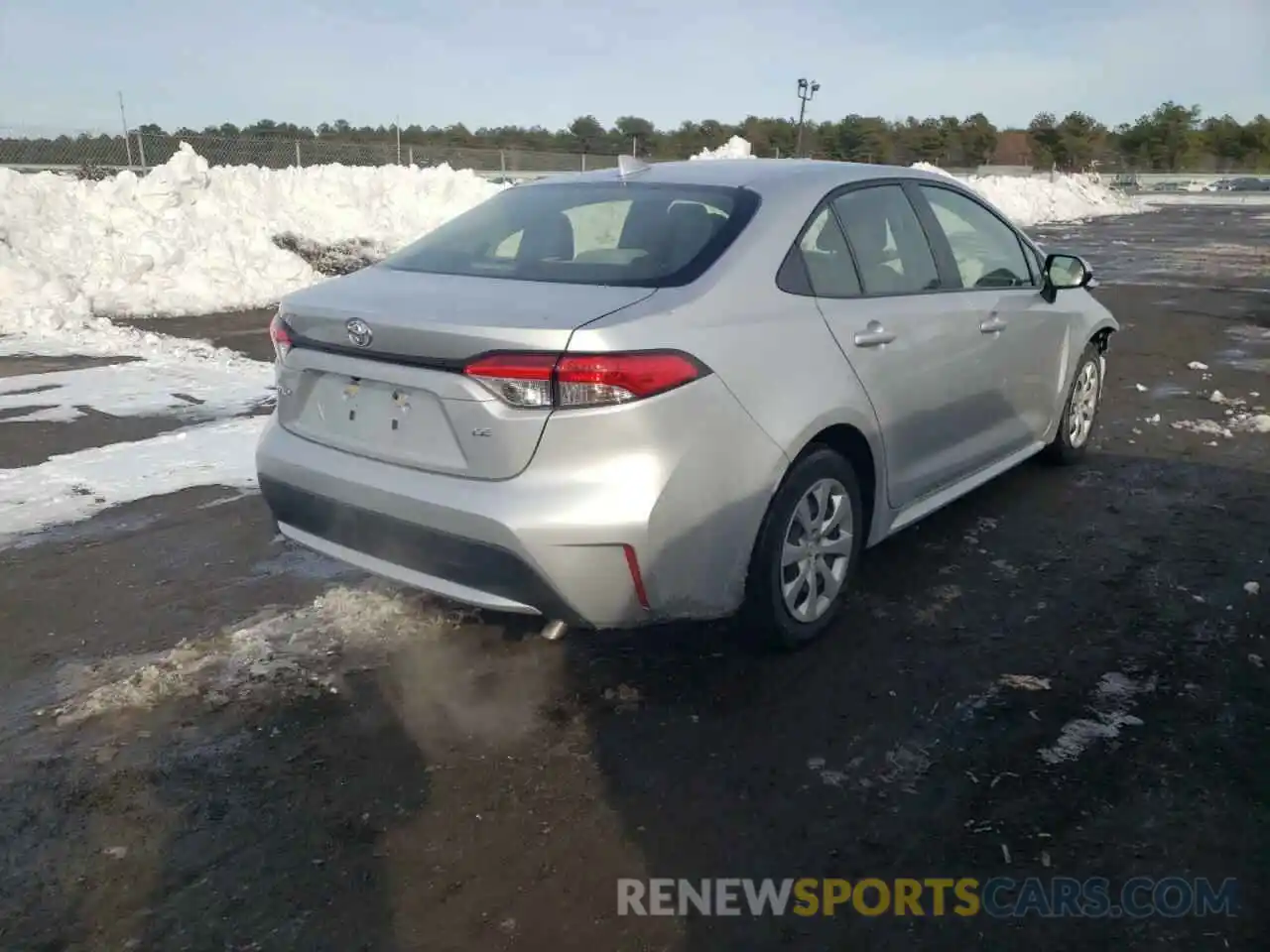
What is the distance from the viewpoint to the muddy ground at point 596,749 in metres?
2.41

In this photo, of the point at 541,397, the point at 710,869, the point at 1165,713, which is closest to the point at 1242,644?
the point at 1165,713

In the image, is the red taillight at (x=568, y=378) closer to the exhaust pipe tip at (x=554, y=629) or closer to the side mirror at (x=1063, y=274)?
the exhaust pipe tip at (x=554, y=629)

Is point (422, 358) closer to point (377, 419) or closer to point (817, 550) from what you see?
point (377, 419)

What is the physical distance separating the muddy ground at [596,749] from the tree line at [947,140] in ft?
107

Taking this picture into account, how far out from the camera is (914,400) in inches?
159

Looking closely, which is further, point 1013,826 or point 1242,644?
point 1242,644

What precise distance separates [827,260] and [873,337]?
329 millimetres

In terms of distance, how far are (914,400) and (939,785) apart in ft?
5.47

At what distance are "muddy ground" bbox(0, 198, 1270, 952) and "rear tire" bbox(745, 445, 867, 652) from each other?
142 mm

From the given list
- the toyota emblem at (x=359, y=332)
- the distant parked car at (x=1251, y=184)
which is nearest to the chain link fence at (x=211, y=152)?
the toyota emblem at (x=359, y=332)

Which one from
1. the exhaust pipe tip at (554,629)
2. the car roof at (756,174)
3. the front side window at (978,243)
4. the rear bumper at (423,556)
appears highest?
the car roof at (756,174)

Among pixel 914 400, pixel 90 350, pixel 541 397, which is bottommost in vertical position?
pixel 90 350

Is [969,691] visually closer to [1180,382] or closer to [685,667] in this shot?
[685,667]

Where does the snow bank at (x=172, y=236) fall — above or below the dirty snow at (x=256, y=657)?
above
